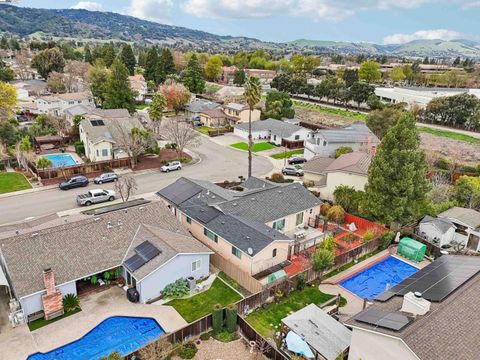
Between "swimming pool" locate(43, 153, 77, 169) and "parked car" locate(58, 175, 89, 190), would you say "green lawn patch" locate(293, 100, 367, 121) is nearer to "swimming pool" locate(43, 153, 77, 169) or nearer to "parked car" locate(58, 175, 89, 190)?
"swimming pool" locate(43, 153, 77, 169)

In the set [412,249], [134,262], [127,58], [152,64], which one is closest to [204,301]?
[134,262]

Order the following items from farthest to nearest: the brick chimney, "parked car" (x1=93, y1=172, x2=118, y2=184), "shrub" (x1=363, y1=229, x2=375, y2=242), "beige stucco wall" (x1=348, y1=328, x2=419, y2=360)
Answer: "parked car" (x1=93, y1=172, x2=118, y2=184)
"shrub" (x1=363, y1=229, x2=375, y2=242)
the brick chimney
"beige stucco wall" (x1=348, y1=328, x2=419, y2=360)

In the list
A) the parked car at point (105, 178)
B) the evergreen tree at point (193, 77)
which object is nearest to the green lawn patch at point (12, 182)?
the parked car at point (105, 178)

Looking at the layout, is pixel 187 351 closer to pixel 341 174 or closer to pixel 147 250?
pixel 147 250

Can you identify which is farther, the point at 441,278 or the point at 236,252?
the point at 236,252

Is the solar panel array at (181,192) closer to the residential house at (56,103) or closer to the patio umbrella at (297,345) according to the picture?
the patio umbrella at (297,345)

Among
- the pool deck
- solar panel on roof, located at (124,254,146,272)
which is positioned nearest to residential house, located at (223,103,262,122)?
solar panel on roof, located at (124,254,146,272)

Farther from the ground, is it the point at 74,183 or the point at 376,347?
the point at 376,347
